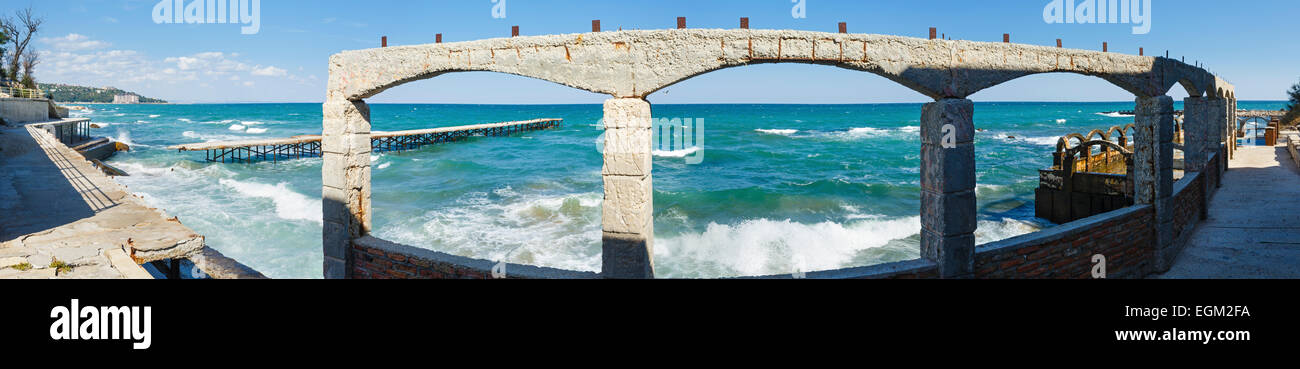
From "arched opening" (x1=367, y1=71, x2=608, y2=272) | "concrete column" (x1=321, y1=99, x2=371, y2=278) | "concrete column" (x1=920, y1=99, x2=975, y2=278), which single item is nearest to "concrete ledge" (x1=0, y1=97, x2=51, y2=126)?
"arched opening" (x1=367, y1=71, x2=608, y2=272)

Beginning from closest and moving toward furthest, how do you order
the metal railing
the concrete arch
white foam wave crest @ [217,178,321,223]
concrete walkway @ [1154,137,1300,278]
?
1. the concrete arch
2. concrete walkway @ [1154,137,1300,278]
3. white foam wave crest @ [217,178,321,223]
4. the metal railing

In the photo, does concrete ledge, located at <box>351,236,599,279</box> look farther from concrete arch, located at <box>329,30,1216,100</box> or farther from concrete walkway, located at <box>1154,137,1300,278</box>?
concrete walkway, located at <box>1154,137,1300,278</box>

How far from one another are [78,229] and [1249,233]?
67.6 feet

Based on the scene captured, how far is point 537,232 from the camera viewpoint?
17.5 m

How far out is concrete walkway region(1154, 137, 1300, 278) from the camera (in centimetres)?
881

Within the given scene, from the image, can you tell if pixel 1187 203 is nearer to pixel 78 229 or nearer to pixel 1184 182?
pixel 1184 182

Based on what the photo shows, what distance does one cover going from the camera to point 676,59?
572 cm

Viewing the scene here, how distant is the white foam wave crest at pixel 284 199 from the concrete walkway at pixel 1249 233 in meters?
20.3

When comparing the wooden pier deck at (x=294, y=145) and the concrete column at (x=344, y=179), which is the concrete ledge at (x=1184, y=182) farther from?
the wooden pier deck at (x=294, y=145)

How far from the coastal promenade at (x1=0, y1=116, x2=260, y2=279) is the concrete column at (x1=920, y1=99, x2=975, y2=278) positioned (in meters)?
9.93

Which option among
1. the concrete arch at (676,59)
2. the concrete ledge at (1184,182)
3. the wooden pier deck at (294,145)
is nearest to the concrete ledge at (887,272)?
the concrete arch at (676,59)

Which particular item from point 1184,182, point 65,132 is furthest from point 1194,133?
point 65,132

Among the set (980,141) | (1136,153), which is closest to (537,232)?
(1136,153)
